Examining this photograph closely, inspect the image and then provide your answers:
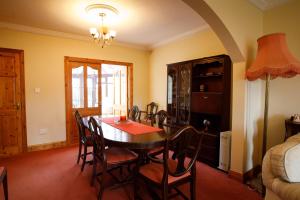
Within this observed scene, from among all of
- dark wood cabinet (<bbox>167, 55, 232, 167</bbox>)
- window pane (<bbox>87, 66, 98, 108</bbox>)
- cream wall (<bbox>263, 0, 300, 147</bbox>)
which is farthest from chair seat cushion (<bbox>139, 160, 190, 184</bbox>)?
window pane (<bbox>87, 66, 98, 108</bbox>)

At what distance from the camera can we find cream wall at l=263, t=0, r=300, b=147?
8.00 feet

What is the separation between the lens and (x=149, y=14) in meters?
2.95

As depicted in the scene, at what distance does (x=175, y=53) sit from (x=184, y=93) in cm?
119

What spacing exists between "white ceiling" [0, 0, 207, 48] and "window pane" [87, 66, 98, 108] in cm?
89

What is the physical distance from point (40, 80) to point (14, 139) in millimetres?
1286

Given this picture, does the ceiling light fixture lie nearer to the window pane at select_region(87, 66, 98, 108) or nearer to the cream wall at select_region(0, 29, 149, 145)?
the cream wall at select_region(0, 29, 149, 145)

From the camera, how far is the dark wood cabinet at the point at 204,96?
295 centimetres

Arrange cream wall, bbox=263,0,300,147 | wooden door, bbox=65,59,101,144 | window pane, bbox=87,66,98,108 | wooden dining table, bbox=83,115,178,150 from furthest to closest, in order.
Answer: window pane, bbox=87,66,98,108 → wooden door, bbox=65,59,101,144 → cream wall, bbox=263,0,300,147 → wooden dining table, bbox=83,115,178,150

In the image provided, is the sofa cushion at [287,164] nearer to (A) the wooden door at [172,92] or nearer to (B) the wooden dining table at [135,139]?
(B) the wooden dining table at [135,139]

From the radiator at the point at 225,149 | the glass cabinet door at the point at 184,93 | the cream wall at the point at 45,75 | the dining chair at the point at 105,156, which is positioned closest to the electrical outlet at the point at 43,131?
the cream wall at the point at 45,75

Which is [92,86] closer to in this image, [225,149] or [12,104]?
[12,104]

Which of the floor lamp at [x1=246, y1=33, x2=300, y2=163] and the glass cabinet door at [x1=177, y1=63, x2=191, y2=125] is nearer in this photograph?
the floor lamp at [x1=246, y1=33, x2=300, y2=163]

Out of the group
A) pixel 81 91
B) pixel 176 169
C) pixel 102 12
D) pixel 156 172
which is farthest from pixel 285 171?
pixel 81 91

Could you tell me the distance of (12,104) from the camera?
11.4 ft
